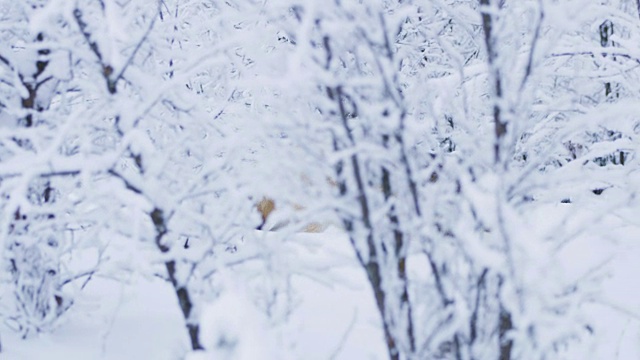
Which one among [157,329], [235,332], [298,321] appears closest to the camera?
[235,332]

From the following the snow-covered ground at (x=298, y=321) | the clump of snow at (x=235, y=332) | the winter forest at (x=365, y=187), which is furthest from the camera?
the snow-covered ground at (x=298, y=321)

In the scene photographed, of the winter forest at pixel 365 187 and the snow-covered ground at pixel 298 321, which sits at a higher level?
the winter forest at pixel 365 187

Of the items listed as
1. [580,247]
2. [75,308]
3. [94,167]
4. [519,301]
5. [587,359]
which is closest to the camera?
[519,301]

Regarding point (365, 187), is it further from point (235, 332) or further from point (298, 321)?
point (298, 321)

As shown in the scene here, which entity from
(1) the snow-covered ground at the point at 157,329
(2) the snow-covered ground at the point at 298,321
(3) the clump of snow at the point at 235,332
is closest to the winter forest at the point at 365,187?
(3) the clump of snow at the point at 235,332

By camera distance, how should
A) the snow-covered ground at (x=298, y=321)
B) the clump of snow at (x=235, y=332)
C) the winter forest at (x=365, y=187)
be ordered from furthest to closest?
the snow-covered ground at (x=298, y=321)
the winter forest at (x=365, y=187)
the clump of snow at (x=235, y=332)

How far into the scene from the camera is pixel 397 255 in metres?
2.47

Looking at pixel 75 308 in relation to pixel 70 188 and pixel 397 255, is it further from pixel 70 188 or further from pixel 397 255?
pixel 397 255

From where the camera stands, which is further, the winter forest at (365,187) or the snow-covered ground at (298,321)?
the snow-covered ground at (298,321)

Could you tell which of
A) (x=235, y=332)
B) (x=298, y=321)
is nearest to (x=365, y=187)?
(x=235, y=332)

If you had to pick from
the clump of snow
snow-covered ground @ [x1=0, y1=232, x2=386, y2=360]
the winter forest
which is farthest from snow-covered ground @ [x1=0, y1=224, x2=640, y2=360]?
the clump of snow

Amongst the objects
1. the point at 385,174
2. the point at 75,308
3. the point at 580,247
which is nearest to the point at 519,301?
the point at 385,174

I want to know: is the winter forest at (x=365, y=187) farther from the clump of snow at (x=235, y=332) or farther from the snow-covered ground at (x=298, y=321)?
the snow-covered ground at (x=298, y=321)

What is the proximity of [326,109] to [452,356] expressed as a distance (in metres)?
1.08
